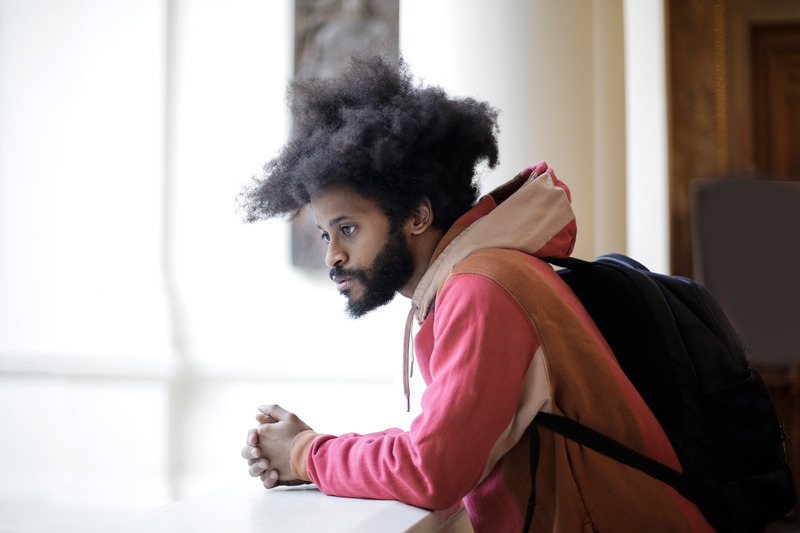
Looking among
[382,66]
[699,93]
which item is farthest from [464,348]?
[699,93]

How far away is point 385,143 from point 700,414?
68 centimetres

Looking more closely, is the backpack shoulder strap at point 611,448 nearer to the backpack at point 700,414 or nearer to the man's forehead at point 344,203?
the backpack at point 700,414

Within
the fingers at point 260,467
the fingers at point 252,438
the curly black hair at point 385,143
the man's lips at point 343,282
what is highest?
the curly black hair at point 385,143

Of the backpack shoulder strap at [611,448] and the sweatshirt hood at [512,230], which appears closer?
the backpack shoulder strap at [611,448]

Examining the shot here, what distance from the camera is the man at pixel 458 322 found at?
109 centimetres

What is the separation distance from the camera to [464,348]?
42.9 inches

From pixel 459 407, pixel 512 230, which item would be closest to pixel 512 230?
pixel 512 230

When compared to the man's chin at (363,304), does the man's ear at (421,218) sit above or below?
above

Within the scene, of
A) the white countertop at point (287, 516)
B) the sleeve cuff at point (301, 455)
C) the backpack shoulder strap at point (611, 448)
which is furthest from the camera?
the sleeve cuff at point (301, 455)

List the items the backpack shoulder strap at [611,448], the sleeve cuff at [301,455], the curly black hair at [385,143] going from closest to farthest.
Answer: the backpack shoulder strap at [611,448]
the sleeve cuff at [301,455]
the curly black hair at [385,143]

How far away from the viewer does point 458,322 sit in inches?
43.8

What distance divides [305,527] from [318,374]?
2.65m

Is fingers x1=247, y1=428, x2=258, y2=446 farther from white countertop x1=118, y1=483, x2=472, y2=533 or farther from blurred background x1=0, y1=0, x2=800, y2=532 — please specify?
blurred background x1=0, y1=0, x2=800, y2=532

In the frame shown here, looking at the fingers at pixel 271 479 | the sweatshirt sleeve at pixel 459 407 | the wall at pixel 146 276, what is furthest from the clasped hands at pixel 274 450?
the wall at pixel 146 276
